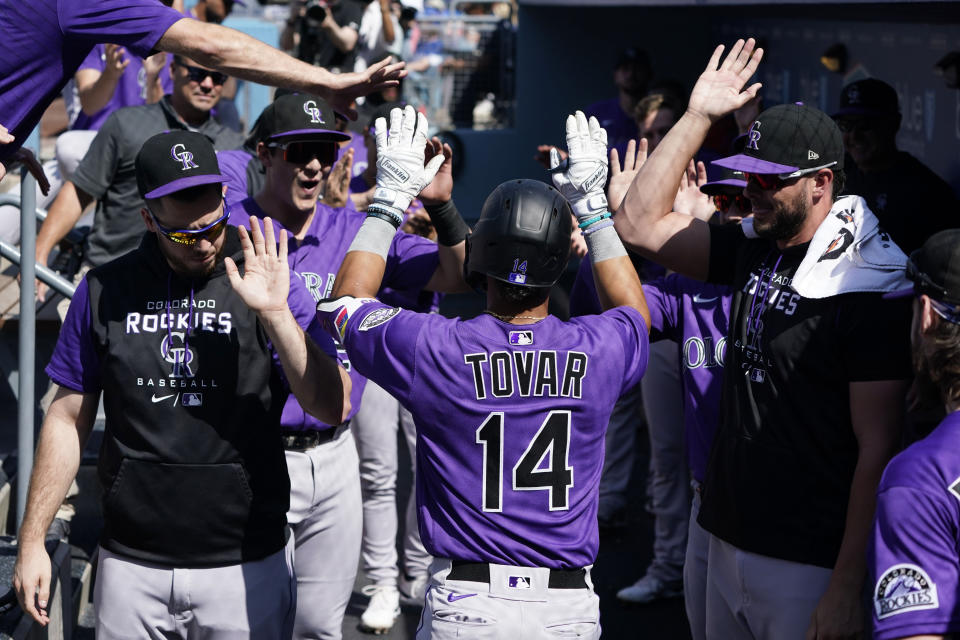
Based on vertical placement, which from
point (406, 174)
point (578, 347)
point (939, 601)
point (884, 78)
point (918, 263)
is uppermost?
point (884, 78)

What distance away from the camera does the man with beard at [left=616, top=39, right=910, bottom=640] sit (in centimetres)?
303

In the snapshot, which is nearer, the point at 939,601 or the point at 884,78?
the point at 939,601

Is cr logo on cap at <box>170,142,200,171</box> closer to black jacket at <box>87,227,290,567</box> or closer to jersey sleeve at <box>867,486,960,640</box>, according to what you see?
black jacket at <box>87,227,290,567</box>

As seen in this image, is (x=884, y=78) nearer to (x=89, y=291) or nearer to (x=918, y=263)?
(x=918, y=263)

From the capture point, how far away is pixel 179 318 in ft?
10.9

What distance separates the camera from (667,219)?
3.64 meters

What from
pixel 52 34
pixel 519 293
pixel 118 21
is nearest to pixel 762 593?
pixel 519 293

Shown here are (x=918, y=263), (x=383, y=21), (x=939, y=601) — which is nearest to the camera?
(x=939, y=601)

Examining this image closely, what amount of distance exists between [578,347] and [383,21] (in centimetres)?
836

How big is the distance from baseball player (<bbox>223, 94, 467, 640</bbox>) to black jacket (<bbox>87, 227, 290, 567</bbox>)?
0.71 metres

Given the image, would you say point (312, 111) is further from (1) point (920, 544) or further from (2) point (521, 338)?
(1) point (920, 544)

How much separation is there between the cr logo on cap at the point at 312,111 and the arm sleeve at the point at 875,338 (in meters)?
2.10

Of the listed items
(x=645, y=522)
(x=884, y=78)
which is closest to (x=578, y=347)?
(x=645, y=522)

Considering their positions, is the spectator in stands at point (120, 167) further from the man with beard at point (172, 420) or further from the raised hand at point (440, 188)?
the man with beard at point (172, 420)
